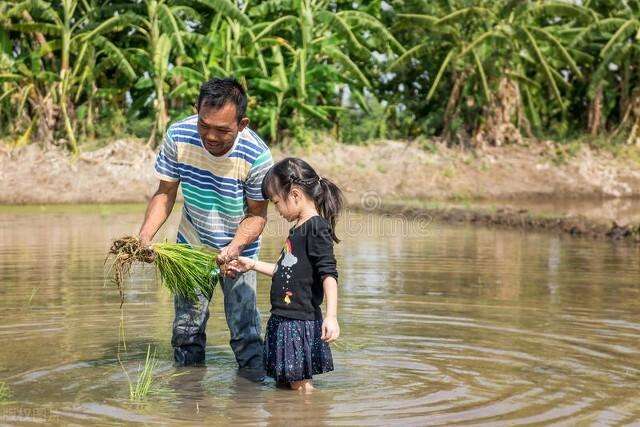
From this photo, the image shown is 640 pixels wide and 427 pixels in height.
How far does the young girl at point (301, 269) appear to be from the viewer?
545 cm

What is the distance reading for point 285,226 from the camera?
16.8m

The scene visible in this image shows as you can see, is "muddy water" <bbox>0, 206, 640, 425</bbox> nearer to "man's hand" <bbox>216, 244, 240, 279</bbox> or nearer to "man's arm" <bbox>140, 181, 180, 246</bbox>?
"man's hand" <bbox>216, 244, 240, 279</bbox>

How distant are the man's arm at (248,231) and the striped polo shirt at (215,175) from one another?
0.06m

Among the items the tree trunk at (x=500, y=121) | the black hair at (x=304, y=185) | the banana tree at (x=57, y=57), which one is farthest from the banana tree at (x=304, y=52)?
the black hair at (x=304, y=185)

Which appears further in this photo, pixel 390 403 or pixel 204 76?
pixel 204 76

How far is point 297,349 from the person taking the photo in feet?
18.2

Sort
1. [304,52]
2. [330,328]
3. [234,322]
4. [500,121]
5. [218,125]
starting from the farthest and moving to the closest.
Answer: [500,121]
[304,52]
[234,322]
[218,125]
[330,328]

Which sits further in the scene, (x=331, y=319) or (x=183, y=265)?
(x=183, y=265)

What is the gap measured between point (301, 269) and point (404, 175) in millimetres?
19081

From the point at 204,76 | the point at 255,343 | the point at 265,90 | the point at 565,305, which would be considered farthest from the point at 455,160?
the point at 255,343

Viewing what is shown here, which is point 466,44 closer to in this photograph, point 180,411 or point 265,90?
point 265,90

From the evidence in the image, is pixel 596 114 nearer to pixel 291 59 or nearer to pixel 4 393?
pixel 291 59

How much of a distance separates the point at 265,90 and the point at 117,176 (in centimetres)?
376

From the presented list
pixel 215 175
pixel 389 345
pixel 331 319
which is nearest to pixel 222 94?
pixel 215 175
